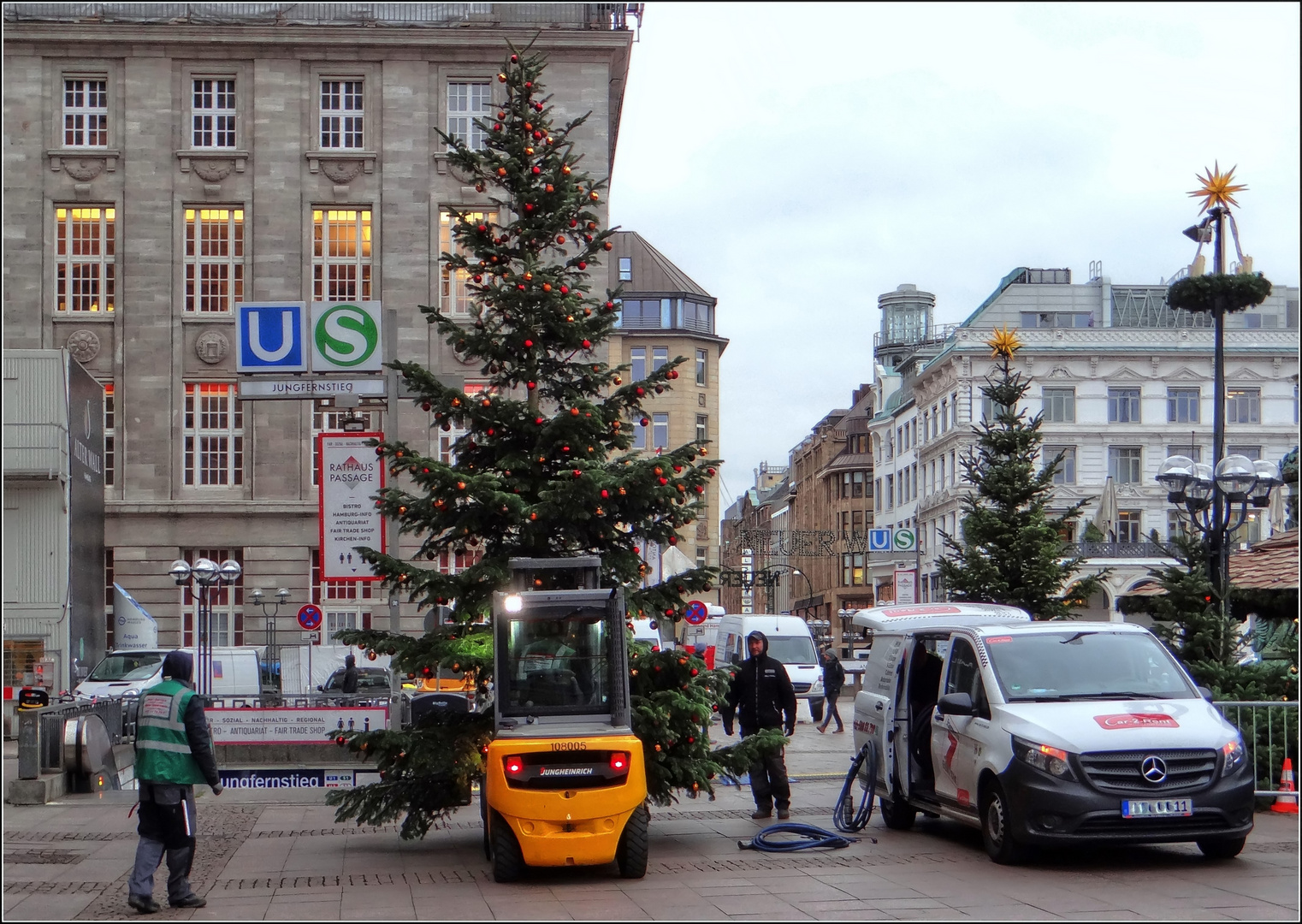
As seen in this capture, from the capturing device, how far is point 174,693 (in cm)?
1148

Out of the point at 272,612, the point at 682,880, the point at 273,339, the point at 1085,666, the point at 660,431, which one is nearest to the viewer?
the point at 682,880

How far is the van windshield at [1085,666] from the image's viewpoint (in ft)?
42.7

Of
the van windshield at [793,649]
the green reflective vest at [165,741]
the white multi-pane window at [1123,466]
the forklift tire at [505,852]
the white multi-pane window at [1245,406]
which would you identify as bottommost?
the van windshield at [793,649]

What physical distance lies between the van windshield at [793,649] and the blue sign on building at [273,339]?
22.6 meters

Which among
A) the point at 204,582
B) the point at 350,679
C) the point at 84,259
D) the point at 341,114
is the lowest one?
the point at 350,679

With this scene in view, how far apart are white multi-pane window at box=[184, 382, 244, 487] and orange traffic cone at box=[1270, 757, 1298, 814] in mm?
38328

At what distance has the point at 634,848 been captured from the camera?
12.2m

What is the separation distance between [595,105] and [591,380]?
35924mm

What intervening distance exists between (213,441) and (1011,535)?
2680cm

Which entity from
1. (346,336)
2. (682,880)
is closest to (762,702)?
(682,880)

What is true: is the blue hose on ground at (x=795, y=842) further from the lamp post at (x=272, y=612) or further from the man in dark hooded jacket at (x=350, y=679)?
the lamp post at (x=272, y=612)

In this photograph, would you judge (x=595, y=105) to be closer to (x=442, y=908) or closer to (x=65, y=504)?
(x=65, y=504)

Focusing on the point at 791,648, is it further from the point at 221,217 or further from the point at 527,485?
the point at 527,485

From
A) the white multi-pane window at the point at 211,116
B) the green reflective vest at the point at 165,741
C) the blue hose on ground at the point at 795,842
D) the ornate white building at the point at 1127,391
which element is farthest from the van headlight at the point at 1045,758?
the ornate white building at the point at 1127,391
